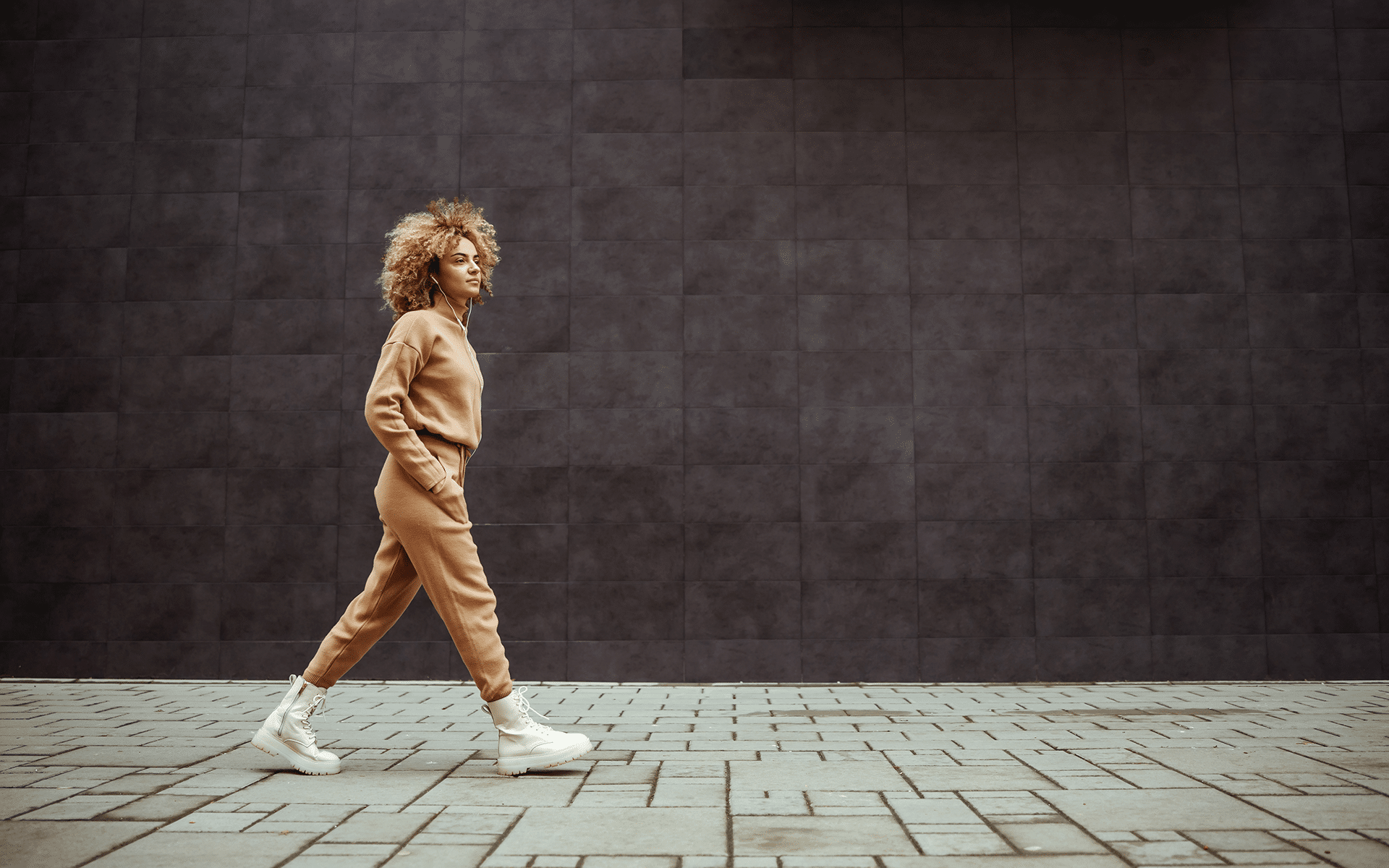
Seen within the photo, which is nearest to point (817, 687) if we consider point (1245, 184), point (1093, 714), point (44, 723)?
point (1093, 714)

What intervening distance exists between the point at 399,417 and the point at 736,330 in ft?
10.4

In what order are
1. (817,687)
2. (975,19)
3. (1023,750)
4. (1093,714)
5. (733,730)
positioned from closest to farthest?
(1023,750), (733,730), (1093,714), (817,687), (975,19)

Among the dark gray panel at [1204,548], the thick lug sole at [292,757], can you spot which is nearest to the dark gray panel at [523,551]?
the thick lug sole at [292,757]

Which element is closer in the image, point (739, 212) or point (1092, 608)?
point (1092, 608)

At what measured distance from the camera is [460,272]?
318cm

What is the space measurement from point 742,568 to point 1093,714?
7.11 ft

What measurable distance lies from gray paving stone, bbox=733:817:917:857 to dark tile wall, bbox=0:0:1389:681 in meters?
3.25

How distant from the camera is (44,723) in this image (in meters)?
3.87

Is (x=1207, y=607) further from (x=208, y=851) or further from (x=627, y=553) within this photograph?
(x=208, y=851)

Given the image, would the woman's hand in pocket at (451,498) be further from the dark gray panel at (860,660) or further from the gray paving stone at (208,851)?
the dark gray panel at (860,660)

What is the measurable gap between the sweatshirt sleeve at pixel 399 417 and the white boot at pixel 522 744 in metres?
0.76

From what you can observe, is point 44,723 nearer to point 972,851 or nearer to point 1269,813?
point 972,851

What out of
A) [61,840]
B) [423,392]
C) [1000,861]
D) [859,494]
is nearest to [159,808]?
[61,840]

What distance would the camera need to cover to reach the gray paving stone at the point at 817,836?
6.65 feet
